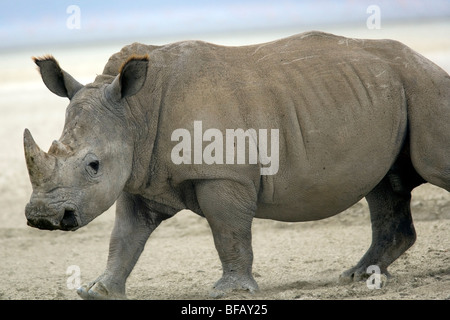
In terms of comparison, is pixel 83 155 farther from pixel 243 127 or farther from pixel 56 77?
pixel 243 127

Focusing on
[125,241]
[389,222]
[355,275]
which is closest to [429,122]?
[389,222]

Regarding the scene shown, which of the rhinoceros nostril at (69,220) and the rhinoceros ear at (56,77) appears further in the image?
the rhinoceros ear at (56,77)

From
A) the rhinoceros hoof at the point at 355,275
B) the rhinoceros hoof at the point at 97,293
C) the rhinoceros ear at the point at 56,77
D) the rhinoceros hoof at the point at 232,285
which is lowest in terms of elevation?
the rhinoceros hoof at the point at 355,275

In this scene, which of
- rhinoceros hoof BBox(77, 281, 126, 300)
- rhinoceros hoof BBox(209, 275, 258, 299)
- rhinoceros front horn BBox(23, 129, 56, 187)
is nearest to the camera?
rhinoceros front horn BBox(23, 129, 56, 187)

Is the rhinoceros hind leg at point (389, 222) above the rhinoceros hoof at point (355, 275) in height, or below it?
above

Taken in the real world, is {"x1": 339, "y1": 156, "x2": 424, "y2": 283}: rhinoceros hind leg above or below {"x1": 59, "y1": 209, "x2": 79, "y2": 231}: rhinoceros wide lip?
below

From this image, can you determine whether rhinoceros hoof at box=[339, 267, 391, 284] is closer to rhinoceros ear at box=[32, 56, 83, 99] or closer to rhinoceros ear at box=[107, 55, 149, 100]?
rhinoceros ear at box=[107, 55, 149, 100]

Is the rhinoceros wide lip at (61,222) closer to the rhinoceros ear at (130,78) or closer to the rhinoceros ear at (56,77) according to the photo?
the rhinoceros ear at (130,78)

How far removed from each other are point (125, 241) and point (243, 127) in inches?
54.2

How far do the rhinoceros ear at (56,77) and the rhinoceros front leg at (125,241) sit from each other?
97 centimetres

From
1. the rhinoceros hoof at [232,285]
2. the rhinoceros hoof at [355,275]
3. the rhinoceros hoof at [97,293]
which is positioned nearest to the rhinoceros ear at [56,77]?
the rhinoceros hoof at [97,293]

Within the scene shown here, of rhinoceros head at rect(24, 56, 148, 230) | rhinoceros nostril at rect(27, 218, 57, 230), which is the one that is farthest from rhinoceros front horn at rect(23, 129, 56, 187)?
rhinoceros nostril at rect(27, 218, 57, 230)

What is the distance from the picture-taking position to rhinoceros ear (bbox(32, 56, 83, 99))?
22.8 ft

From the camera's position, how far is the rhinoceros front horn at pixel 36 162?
6.20m
